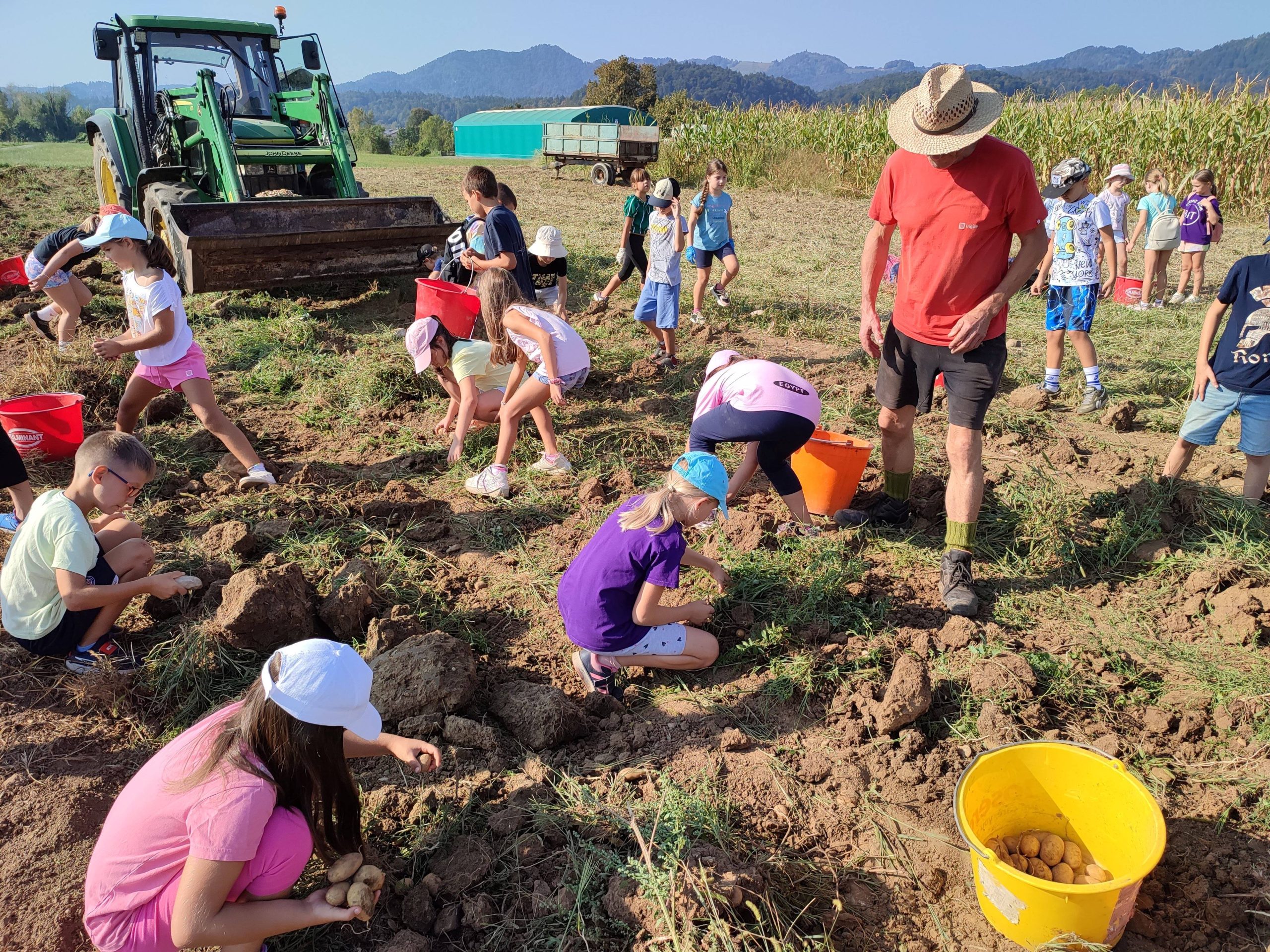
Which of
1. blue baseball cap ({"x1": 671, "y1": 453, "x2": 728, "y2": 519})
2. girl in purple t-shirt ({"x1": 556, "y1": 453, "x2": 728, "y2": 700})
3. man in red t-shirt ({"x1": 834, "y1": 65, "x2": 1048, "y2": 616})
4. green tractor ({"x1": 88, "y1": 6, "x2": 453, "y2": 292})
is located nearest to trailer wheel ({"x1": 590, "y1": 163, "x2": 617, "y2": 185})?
green tractor ({"x1": 88, "y1": 6, "x2": 453, "y2": 292})

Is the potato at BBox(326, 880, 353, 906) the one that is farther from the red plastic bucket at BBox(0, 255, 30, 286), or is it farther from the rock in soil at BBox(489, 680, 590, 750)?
the red plastic bucket at BBox(0, 255, 30, 286)

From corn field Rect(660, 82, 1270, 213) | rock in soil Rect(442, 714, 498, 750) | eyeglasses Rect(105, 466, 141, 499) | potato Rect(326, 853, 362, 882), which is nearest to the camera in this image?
potato Rect(326, 853, 362, 882)

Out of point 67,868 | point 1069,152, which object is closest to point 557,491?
point 67,868

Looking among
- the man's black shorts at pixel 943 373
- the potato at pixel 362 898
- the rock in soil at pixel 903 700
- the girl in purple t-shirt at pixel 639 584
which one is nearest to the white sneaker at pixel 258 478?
the girl in purple t-shirt at pixel 639 584

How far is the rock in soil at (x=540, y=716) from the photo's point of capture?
3.00 meters

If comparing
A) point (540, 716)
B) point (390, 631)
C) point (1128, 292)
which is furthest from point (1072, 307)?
point (390, 631)

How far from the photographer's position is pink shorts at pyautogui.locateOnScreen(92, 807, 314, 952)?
2070 millimetres

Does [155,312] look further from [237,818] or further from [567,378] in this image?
→ [237,818]

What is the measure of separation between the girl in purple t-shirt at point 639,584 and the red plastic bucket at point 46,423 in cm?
356

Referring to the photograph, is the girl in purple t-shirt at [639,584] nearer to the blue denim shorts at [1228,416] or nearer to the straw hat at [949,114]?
the straw hat at [949,114]

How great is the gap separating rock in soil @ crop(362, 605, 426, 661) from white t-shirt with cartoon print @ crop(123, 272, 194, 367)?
7.25ft

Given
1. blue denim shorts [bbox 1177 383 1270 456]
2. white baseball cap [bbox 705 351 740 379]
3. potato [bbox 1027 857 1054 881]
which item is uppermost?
white baseball cap [bbox 705 351 740 379]

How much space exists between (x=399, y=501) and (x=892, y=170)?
306 centimetres

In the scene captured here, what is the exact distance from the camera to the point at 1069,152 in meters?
16.2
